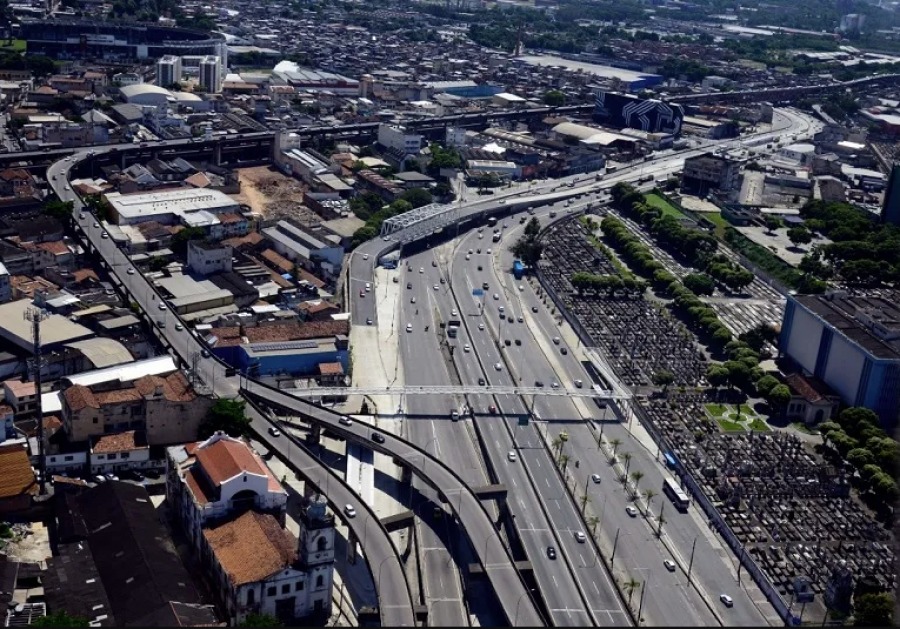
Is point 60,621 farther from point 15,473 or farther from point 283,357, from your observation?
point 283,357

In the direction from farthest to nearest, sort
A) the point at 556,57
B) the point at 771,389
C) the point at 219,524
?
the point at 556,57 → the point at 771,389 → the point at 219,524

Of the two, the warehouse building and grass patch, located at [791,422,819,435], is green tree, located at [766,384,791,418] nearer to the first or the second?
grass patch, located at [791,422,819,435]

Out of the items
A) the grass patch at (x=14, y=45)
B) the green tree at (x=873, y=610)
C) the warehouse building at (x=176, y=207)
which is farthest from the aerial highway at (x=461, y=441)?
the grass patch at (x=14, y=45)

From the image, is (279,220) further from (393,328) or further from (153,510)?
(153,510)

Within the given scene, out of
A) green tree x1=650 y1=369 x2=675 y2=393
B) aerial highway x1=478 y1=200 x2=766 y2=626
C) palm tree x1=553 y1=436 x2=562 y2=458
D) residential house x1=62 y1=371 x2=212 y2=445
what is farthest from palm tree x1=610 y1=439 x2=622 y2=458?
residential house x1=62 y1=371 x2=212 y2=445

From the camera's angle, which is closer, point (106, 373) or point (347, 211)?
point (106, 373)

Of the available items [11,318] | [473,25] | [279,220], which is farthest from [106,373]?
[473,25]
